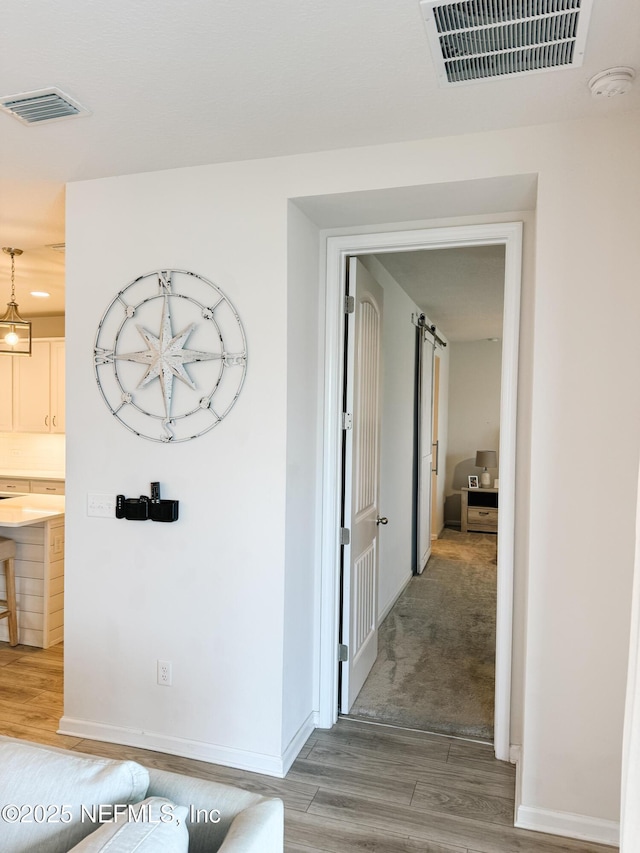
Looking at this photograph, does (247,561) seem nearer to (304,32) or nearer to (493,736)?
(493,736)

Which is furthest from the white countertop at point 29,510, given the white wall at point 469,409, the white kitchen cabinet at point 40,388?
the white wall at point 469,409

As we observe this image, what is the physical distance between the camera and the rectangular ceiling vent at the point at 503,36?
1.59 metres

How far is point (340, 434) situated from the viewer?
2979 mm

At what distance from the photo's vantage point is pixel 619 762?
215cm

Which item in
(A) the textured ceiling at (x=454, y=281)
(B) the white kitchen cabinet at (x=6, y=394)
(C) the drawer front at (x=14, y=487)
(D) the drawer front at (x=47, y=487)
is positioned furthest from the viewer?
(B) the white kitchen cabinet at (x=6, y=394)

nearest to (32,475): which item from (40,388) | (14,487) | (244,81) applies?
(14,487)

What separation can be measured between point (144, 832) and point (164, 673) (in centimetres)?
173

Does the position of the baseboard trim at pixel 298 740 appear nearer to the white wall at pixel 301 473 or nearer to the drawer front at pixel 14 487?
the white wall at pixel 301 473

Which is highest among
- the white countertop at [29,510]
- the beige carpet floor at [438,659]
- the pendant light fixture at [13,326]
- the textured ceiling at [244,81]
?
the textured ceiling at [244,81]

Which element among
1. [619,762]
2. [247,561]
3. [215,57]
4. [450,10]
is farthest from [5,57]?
[619,762]

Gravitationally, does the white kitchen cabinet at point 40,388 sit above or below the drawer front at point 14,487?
above

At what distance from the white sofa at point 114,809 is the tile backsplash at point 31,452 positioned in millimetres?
5774

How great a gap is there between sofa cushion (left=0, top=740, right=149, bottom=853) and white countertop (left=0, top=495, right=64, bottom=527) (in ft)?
8.76

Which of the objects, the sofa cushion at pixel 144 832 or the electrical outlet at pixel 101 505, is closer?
the sofa cushion at pixel 144 832
